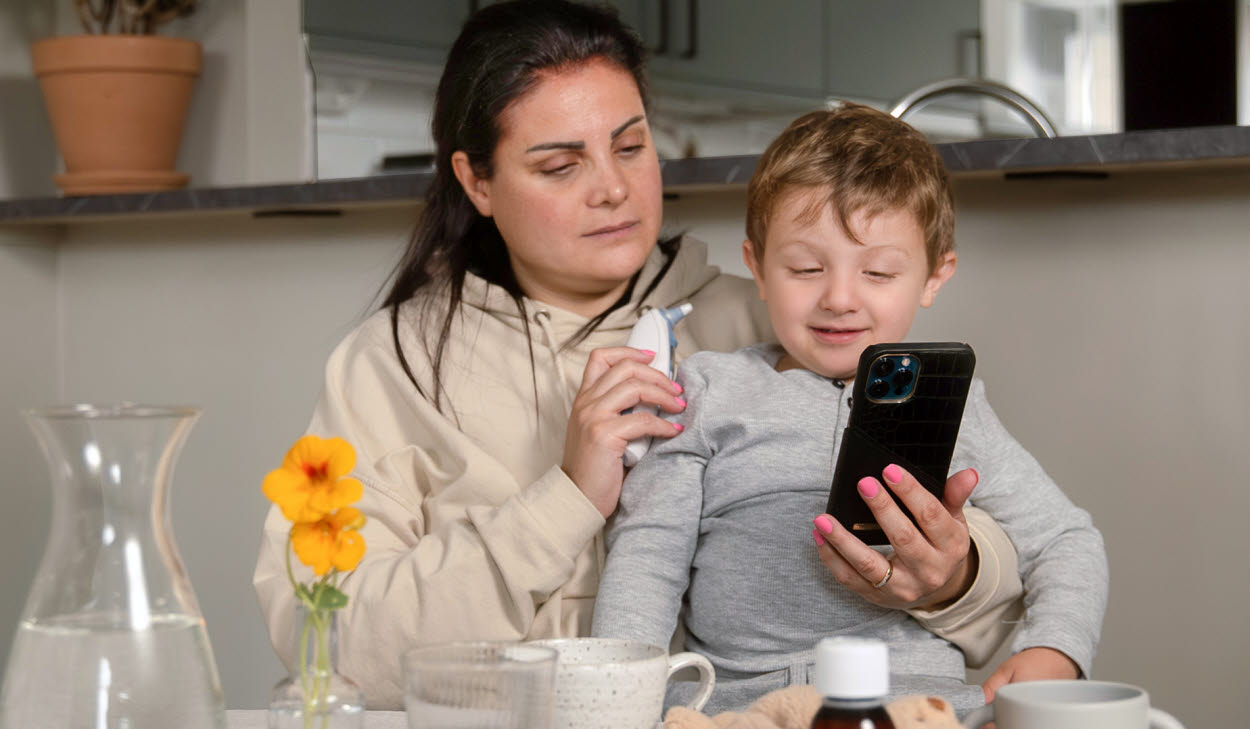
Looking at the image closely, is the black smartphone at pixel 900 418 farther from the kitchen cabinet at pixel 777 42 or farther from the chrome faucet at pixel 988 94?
the kitchen cabinet at pixel 777 42

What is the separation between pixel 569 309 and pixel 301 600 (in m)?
0.89

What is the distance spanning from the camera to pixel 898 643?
1.22 m

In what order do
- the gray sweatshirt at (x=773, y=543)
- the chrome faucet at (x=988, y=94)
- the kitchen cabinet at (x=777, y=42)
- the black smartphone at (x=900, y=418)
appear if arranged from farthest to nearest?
the kitchen cabinet at (x=777, y=42) → the chrome faucet at (x=988, y=94) → the gray sweatshirt at (x=773, y=543) → the black smartphone at (x=900, y=418)

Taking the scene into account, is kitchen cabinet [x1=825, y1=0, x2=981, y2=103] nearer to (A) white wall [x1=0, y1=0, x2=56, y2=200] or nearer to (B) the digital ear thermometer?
(A) white wall [x1=0, y1=0, x2=56, y2=200]

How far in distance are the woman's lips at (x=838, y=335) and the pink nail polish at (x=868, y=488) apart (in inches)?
7.4

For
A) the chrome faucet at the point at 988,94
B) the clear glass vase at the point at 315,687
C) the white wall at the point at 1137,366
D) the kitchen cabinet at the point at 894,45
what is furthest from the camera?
the kitchen cabinet at the point at 894,45

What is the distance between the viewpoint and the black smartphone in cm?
105

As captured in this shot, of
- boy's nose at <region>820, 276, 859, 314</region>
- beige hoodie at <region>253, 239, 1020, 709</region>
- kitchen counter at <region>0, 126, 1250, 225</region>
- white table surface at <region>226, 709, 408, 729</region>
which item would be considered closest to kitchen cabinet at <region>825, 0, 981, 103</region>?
kitchen counter at <region>0, 126, 1250, 225</region>

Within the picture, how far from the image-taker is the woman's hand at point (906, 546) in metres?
1.10

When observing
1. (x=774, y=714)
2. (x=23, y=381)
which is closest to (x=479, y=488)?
(x=774, y=714)

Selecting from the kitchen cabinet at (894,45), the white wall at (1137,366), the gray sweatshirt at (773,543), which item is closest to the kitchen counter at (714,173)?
the white wall at (1137,366)

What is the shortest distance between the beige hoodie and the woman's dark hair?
2 centimetres

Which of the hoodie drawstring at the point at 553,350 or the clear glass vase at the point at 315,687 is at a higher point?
the hoodie drawstring at the point at 553,350

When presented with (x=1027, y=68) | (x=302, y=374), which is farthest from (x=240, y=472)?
(x=1027, y=68)
